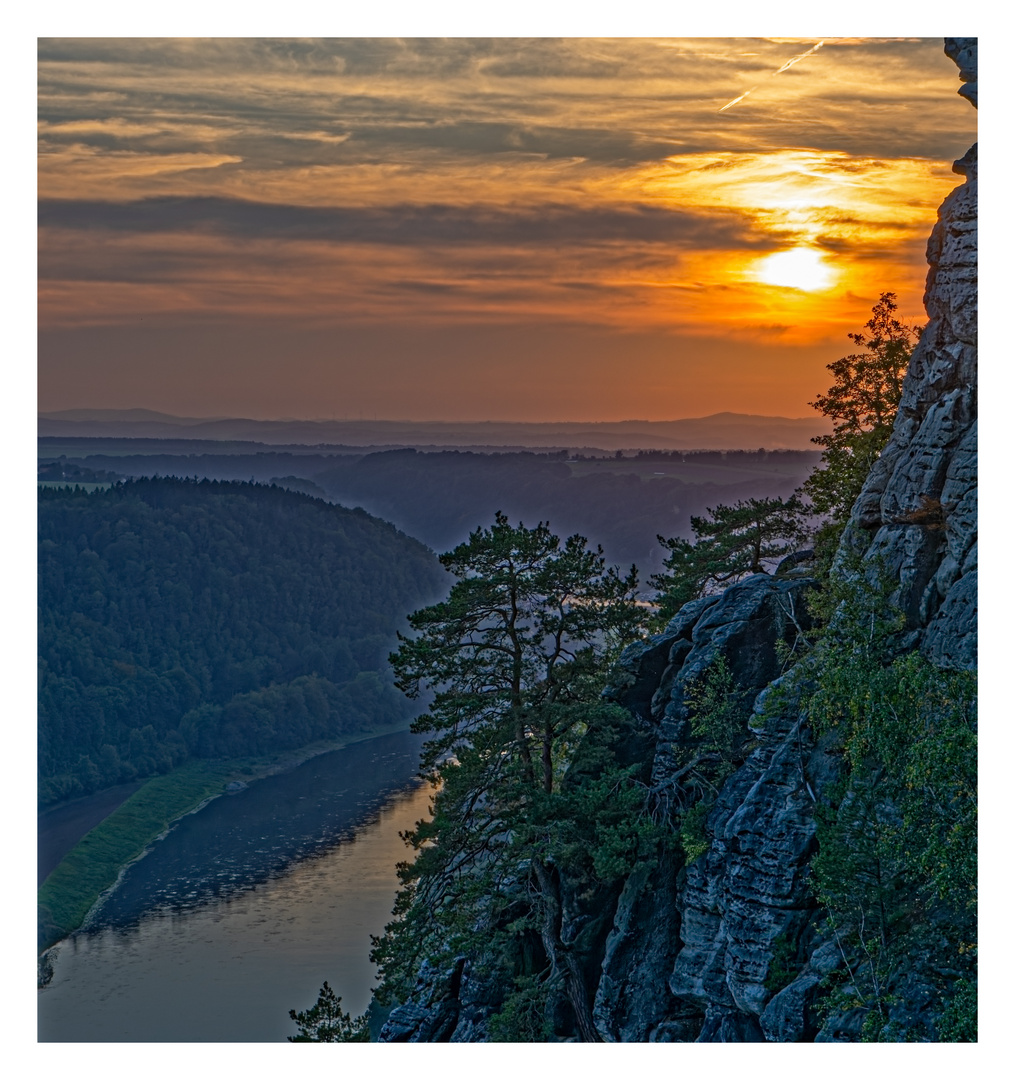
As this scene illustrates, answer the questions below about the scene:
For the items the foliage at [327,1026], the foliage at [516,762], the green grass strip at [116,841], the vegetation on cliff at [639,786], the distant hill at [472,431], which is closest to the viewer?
the vegetation on cliff at [639,786]

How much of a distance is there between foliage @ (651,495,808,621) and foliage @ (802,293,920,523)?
4.78 feet

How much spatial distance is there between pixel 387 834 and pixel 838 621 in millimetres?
39225

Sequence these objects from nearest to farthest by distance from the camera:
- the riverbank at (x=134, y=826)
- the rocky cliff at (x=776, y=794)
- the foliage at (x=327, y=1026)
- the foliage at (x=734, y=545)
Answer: the rocky cliff at (x=776, y=794)
the foliage at (x=327, y=1026)
the foliage at (x=734, y=545)
the riverbank at (x=134, y=826)

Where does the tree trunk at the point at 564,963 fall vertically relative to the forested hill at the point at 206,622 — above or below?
above

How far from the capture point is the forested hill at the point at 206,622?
83562mm

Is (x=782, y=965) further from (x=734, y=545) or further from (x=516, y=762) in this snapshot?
(x=734, y=545)

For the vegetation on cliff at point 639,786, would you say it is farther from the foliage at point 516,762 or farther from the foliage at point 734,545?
the foliage at point 734,545

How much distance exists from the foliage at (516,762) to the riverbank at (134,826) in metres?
31.3

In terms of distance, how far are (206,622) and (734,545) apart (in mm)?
88471

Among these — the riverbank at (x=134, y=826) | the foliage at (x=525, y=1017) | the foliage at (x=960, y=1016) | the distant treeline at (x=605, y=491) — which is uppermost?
the distant treeline at (x=605, y=491)

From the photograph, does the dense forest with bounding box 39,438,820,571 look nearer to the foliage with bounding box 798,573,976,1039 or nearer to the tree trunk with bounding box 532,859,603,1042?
the foliage with bounding box 798,573,976,1039

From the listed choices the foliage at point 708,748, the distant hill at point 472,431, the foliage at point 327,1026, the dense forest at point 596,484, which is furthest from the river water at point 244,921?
the distant hill at point 472,431
